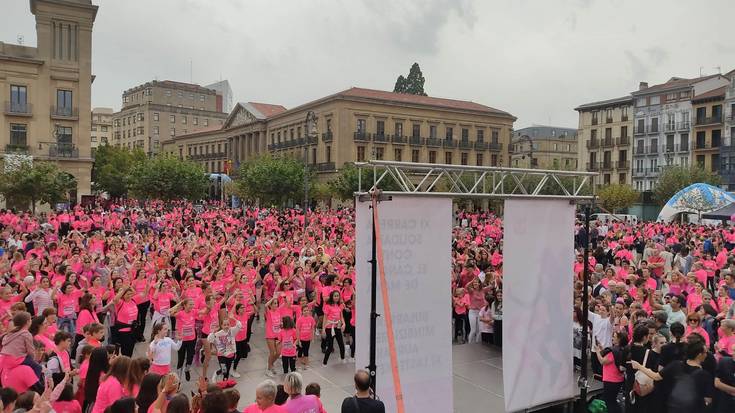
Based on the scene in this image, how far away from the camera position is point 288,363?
365 inches

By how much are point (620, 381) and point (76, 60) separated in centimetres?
4630

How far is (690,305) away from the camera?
391 inches

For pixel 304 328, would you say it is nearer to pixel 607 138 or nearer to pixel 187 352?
pixel 187 352

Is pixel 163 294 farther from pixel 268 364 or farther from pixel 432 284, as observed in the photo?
pixel 432 284

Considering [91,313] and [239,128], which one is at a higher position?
[239,128]

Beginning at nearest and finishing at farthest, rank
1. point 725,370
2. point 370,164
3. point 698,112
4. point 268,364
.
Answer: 1. point 725,370
2. point 370,164
3. point 268,364
4. point 698,112

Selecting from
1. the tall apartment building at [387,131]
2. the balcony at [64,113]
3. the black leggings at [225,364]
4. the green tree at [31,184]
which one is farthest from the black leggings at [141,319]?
the tall apartment building at [387,131]

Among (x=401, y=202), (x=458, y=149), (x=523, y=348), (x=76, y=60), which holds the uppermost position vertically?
(x=76, y=60)

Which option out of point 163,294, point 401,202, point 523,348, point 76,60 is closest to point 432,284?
point 401,202

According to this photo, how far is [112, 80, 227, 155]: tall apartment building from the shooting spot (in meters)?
94.6

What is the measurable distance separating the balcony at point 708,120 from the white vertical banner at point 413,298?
181 ft

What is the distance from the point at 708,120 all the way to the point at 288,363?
56276 millimetres

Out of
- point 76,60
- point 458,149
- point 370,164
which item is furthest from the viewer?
point 458,149

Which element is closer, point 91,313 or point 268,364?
point 91,313
